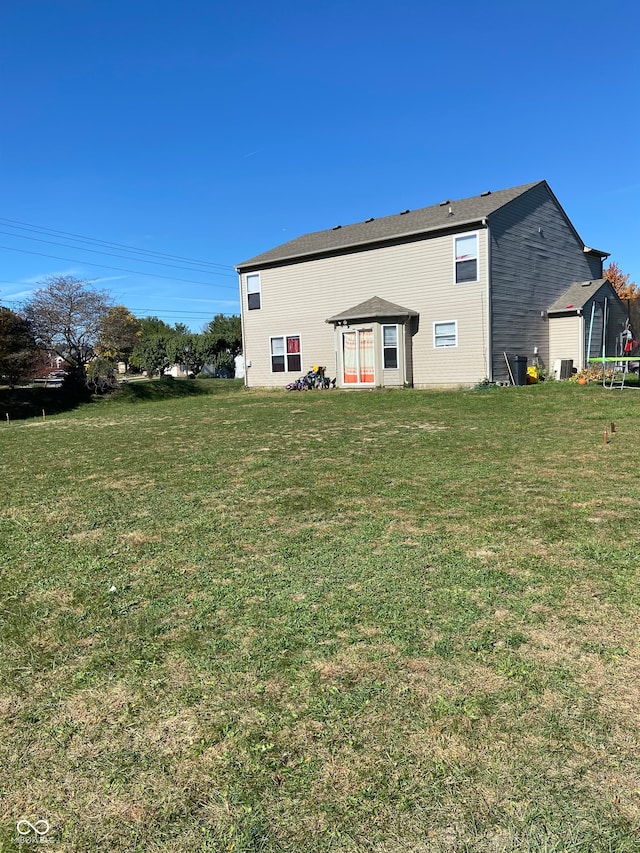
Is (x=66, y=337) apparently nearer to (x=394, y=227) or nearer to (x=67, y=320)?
(x=67, y=320)

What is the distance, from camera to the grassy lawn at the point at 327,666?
168 cm

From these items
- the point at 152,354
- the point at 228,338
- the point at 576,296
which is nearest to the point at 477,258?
the point at 576,296

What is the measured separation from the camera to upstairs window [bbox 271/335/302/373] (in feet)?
70.6

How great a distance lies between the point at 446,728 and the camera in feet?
6.59

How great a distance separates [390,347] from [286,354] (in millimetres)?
5480

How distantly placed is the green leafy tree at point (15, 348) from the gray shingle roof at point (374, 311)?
15352mm

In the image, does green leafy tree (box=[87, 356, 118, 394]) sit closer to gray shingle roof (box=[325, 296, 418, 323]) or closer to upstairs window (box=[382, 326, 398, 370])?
gray shingle roof (box=[325, 296, 418, 323])

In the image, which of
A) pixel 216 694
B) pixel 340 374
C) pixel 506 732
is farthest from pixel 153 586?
pixel 340 374

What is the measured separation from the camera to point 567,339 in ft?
61.8

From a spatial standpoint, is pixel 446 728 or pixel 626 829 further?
pixel 446 728

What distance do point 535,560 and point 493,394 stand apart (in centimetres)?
1176

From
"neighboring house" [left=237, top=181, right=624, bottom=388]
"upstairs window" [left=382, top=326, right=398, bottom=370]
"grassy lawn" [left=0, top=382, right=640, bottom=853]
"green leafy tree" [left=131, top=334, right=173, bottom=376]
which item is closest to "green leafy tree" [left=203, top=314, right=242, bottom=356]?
"green leafy tree" [left=131, top=334, right=173, bottom=376]

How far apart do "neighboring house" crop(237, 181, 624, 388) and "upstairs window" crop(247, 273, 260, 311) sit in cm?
98

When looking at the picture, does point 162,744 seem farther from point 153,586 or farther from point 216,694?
point 153,586
